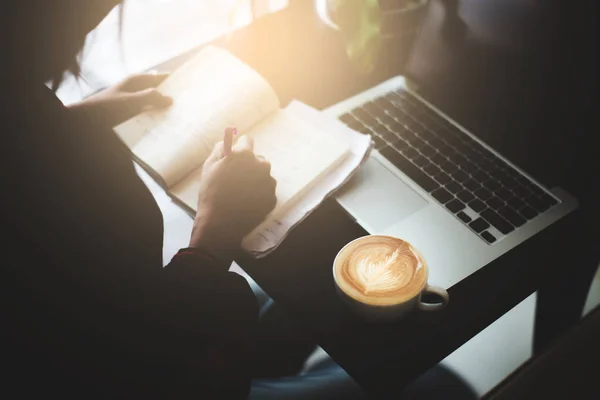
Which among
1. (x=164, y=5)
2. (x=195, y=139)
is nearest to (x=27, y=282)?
(x=195, y=139)

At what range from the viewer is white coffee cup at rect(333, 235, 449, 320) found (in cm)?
63

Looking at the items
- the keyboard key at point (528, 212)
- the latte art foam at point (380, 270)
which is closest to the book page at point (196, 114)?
the latte art foam at point (380, 270)

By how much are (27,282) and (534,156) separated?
715 mm

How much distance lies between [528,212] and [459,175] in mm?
117

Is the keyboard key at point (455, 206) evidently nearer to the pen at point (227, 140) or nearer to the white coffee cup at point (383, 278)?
the white coffee cup at point (383, 278)

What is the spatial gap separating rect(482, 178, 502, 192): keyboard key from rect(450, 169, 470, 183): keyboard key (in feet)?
0.10

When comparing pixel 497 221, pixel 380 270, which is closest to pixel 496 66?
pixel 497 221

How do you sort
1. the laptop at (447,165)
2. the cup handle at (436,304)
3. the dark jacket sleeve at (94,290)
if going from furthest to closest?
the laptop at (447,165) < the cup handle at (436,304) < the dark jacket sleeve at (94,290)

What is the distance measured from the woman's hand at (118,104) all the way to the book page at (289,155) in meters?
0.17

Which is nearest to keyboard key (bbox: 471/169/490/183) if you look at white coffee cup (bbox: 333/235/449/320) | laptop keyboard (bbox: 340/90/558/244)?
laptop keyboard (bbox: 340/90/558/244)

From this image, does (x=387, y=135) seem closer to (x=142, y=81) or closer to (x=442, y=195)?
(x=442, y=195)

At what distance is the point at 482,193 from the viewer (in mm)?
805

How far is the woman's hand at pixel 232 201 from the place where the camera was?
72 centimetres

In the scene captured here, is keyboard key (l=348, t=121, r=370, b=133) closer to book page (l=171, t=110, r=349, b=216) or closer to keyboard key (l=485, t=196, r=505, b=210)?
book page (l=171, t=110, r=349, b=216)
